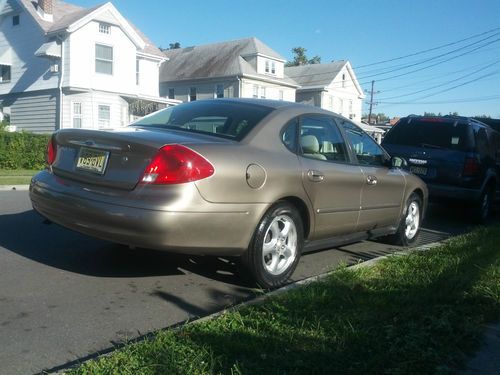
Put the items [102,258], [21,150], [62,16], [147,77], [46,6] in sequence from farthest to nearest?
[147,77]
[62,16]
[46,6]
[21,150]
[102,258]

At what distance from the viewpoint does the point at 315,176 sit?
15.6 ft

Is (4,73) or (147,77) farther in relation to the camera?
(147,77)

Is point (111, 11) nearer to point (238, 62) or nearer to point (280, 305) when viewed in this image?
point (238, 62)

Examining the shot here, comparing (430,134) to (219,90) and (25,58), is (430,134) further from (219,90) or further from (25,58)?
(219,90)

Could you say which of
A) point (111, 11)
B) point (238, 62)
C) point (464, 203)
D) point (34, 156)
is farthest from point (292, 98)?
point (464, 203)

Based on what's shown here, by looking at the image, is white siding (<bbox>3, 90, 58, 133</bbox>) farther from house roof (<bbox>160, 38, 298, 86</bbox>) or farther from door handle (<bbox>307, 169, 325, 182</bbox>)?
door handle (<bbox>307, 169, 325, 182</bbox>)

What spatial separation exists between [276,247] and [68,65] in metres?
22.5

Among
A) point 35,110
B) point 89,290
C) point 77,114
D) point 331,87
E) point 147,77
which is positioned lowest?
point 89,290

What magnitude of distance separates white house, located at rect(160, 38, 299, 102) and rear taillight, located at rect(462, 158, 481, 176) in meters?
28.4

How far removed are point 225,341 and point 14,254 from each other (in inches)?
114

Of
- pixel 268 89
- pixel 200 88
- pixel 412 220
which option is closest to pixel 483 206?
pixel 412 220

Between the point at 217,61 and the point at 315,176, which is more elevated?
the point at 217,61

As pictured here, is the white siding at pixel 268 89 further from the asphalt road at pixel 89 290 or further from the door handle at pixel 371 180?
the asphalt road at pixel 89 290

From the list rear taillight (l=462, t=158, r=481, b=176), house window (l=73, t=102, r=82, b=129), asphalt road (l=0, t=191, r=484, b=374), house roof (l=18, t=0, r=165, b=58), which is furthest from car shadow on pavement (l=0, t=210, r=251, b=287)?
house roof (l=18, t=0, r=165, b=58)
